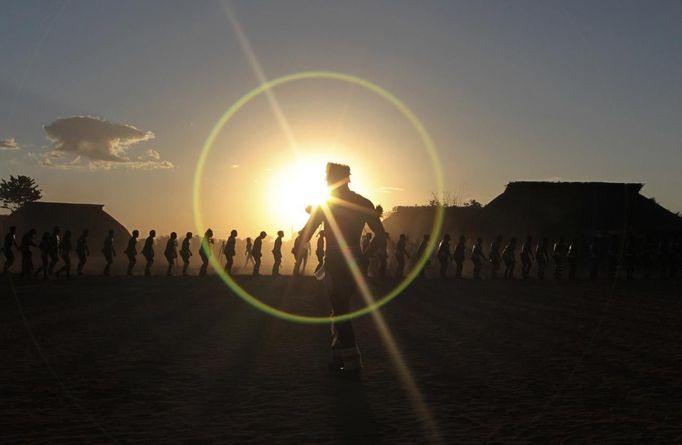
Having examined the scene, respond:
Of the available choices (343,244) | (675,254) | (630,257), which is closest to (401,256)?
(630,257)

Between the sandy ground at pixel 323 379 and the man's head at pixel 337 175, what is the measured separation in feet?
5.29

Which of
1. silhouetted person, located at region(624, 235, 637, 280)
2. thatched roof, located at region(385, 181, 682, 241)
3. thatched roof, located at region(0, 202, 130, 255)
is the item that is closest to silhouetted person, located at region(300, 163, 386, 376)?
silhouetted person, located at region(624, 235, 637, 280)

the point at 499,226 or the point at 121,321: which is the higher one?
the point at 499,226

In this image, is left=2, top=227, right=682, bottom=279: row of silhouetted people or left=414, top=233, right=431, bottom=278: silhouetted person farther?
left=414, top=233, right=431, bottom=278: silhouetted person

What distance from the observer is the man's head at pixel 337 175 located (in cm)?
849

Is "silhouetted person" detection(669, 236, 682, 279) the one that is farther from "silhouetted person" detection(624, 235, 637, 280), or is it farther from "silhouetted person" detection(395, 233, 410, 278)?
"silhouetted person" detection(395, 233, 410, 278)

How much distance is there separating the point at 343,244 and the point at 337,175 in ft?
2.67

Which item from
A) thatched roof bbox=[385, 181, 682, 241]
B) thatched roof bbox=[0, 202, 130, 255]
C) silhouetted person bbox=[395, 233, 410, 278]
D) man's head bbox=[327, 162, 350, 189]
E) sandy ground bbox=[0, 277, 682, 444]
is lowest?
sandy ground bbox=[0, 277, 682, 444]

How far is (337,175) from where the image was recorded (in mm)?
8508

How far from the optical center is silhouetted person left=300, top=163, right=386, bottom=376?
789cm

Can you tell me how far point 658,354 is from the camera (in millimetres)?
9727

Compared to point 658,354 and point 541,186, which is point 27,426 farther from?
point 541,186

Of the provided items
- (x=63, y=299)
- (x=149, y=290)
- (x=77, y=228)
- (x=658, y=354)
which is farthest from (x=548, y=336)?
(x=77, y=228)

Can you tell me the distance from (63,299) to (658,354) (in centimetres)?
1431
